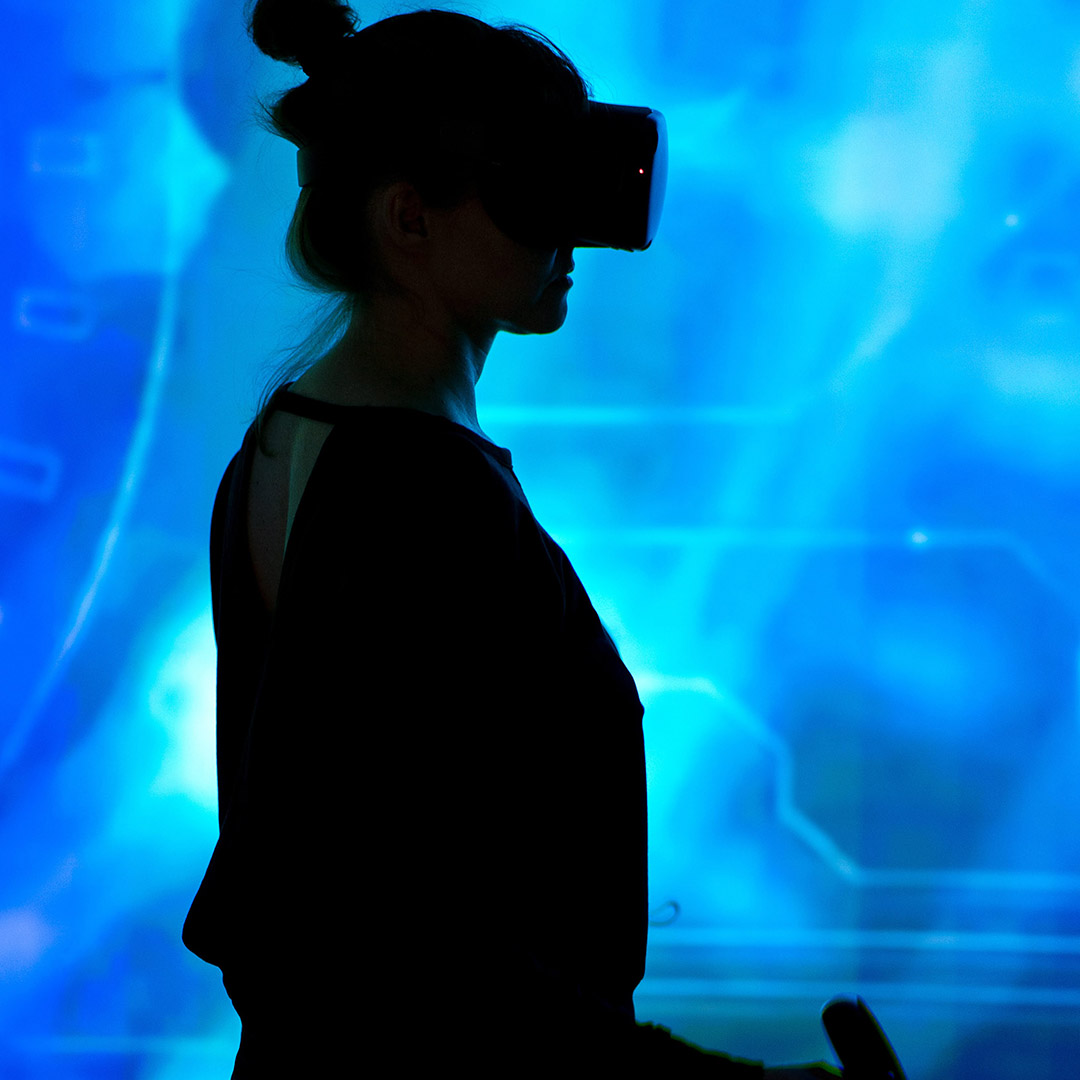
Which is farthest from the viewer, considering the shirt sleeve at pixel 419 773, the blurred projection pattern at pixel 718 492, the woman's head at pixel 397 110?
the blurred projection pattern at pixel 718 492

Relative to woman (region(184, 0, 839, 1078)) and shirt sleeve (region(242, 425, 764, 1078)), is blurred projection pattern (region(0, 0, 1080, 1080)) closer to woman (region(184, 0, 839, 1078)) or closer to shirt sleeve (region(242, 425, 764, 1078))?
woman (region(184, 0, 839, 1078))

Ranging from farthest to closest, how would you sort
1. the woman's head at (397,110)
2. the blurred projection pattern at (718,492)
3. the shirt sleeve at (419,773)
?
the blurred projection pattern at (718,492) < the woman's head at (397,110) < the shirt sleeve at (419,773)

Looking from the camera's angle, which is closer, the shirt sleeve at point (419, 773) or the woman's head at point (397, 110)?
the shirt sleeve at point (419, 773)

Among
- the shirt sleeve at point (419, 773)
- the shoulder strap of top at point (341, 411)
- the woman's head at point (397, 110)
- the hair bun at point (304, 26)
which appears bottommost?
the shirt sleeve at point (419, 773)

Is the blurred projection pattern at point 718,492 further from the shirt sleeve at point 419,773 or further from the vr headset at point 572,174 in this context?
the shirt sleeve at point 419,773

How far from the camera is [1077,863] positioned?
1140 mm

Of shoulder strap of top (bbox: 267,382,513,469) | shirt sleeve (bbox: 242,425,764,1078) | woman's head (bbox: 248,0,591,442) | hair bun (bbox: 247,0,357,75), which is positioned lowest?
shirt sleeve (bbox: 242,425,764,1078)

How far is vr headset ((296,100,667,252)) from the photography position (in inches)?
22.4

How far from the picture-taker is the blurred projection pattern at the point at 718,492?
1.10m

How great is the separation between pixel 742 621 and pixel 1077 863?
512 mm

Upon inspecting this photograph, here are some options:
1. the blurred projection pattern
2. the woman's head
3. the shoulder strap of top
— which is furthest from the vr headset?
the blurred projection pattern

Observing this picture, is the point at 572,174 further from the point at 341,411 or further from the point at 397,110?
the point at 341,411

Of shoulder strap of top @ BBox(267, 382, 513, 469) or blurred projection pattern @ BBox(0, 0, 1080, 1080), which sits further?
blurred projection pattern @ BBox(0, 0, 1080, 1080)

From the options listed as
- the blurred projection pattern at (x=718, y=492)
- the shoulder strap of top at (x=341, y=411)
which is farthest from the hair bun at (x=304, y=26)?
the blurred projection pattern at (x=718, y=492)
